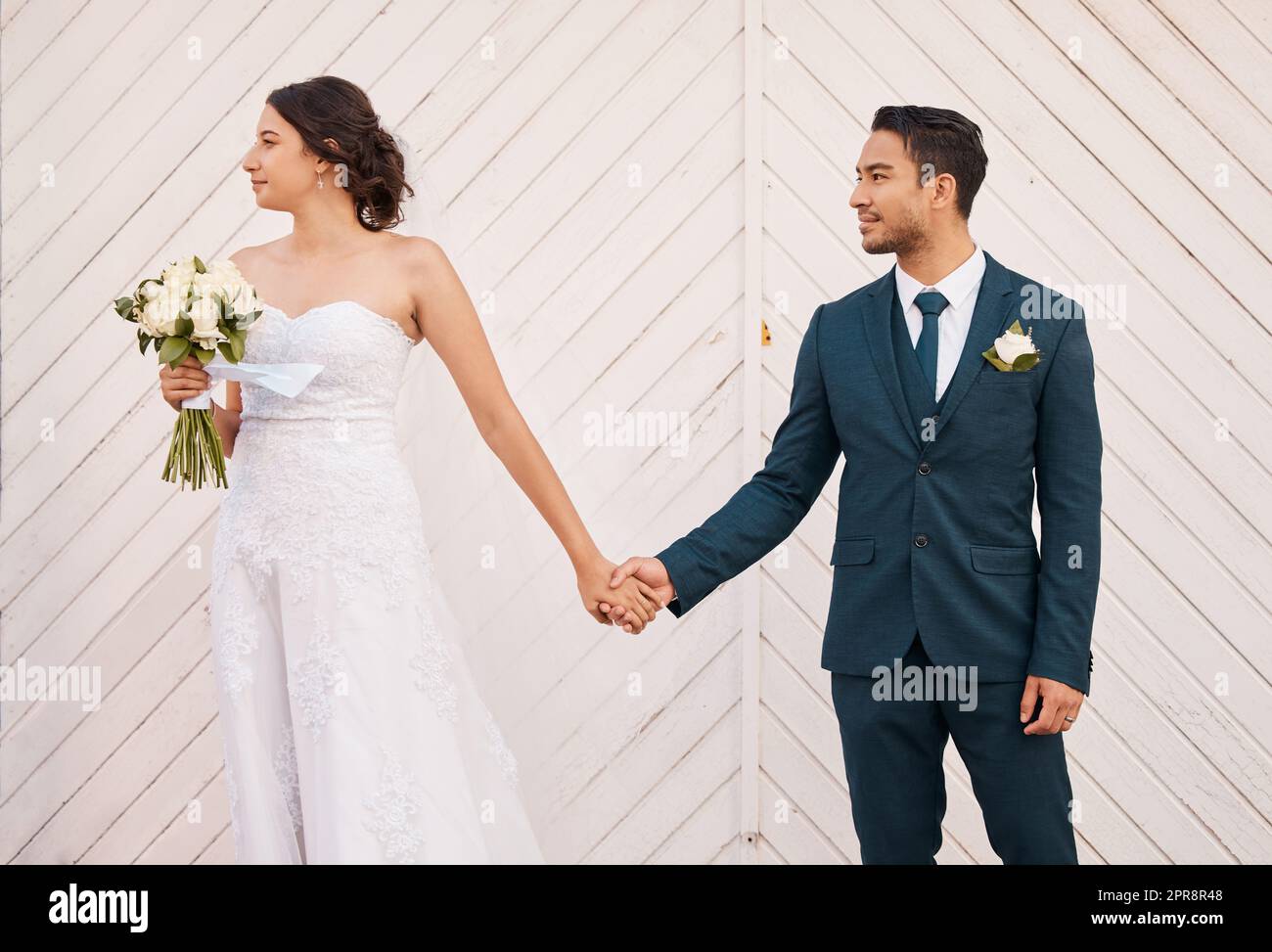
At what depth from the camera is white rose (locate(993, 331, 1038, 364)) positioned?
2.39 metres

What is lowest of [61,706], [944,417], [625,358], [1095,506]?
[61,706]

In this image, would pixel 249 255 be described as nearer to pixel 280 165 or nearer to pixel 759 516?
pixel 280 165

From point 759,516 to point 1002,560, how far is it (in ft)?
1.82

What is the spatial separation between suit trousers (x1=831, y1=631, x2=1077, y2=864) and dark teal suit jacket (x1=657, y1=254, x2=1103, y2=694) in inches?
2.6

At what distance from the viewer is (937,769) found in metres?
2.52

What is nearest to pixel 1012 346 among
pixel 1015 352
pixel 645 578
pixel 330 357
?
pixel 1015 352

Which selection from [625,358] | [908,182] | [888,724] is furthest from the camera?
[625,358]

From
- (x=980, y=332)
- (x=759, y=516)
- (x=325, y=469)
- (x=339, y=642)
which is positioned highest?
(x=980, y=332)

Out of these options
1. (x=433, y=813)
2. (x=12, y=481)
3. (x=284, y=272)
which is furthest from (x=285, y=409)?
(x=12, y=481)

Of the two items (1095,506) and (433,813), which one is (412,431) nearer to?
(433,813)

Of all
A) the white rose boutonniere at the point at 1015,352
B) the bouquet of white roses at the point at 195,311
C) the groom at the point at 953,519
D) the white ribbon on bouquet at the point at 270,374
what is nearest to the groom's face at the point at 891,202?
the groom at the point at 953,519

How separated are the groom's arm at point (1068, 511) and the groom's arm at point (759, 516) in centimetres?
48

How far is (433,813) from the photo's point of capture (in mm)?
2611

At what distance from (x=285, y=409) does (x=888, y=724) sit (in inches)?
53.6
